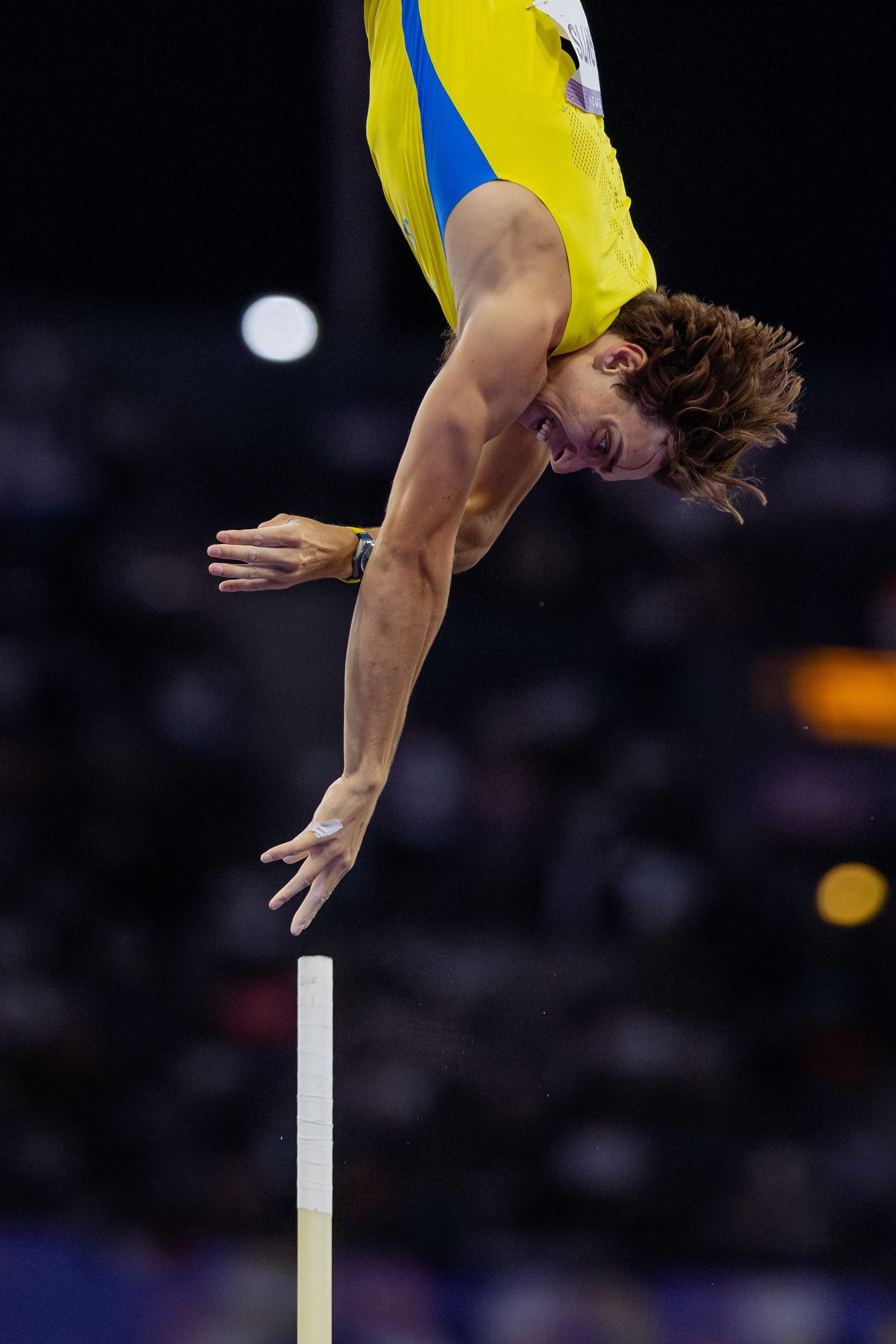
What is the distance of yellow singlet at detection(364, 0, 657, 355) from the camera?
157cm

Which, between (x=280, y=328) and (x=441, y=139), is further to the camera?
(x=280, y=328)

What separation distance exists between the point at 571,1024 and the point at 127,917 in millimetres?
1340

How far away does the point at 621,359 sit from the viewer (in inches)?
64.3

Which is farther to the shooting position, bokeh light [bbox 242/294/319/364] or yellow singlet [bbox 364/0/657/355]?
bokeh light [bbox 242/294/319/364]

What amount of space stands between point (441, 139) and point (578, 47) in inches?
10.4

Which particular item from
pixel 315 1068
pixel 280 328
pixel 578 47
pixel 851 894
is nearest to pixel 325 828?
pixel 315 1068

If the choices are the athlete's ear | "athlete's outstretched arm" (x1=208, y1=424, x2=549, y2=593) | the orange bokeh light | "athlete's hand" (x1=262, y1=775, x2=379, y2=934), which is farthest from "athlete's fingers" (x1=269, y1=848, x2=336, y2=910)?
the orange bokeh light

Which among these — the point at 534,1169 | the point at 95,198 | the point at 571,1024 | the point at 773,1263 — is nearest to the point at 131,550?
the point at 95,198

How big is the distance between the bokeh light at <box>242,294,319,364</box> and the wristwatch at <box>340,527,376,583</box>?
6.13ft

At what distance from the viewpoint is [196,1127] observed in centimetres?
336

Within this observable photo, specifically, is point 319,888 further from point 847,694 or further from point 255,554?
point 847,694

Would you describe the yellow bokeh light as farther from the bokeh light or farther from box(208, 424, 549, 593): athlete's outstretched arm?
the bokeh light

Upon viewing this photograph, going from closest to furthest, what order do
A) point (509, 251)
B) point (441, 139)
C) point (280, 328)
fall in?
point (509, 251) < point (441, 139) < point (280, 328)

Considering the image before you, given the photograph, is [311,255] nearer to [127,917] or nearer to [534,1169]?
[127,917]
